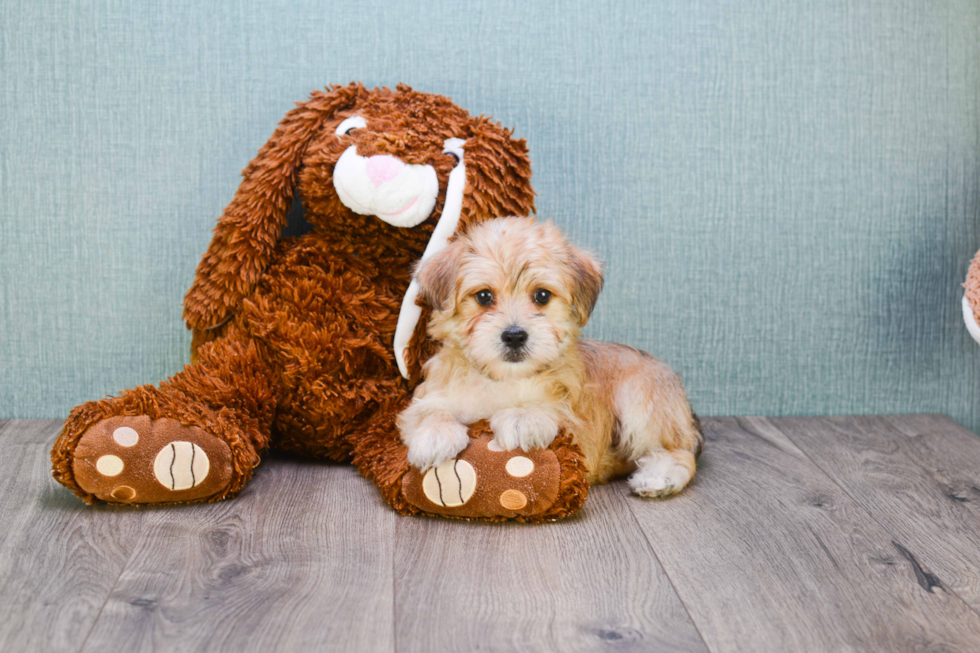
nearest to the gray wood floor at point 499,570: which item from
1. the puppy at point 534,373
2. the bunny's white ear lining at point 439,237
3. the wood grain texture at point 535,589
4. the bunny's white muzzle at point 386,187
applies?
the wood grain texture at point 535,589

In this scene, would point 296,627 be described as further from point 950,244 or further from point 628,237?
point 950,244

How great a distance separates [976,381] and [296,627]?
7.31ft

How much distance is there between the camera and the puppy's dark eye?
1.75 meters

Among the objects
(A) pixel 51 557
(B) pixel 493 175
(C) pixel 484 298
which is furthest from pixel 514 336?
(A) pixel 51 557

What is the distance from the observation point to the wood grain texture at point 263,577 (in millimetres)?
1311

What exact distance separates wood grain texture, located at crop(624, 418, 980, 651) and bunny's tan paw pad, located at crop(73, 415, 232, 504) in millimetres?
921

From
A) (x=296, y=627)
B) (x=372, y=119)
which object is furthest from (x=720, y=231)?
(x=296, y=627)

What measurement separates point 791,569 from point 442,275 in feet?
2.87

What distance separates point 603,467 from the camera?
2000 mm

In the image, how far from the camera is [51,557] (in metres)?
1.56

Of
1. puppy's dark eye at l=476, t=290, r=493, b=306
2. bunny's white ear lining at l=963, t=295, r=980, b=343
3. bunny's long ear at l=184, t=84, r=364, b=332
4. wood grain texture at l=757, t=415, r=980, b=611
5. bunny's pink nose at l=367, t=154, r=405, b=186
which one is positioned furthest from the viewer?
bunny's white ear lining at l=963, t=295, r=980, b=343

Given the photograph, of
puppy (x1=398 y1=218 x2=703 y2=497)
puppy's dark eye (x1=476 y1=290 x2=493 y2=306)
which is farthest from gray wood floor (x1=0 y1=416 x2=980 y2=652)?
puppy's dark eye (x1=476 y1=290 x2=493 y2=306)

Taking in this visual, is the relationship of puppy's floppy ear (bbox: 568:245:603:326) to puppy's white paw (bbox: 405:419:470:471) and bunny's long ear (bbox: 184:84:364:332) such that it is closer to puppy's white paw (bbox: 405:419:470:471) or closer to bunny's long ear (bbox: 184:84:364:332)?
puppy's white paw (bbox: 405:419:470:471)

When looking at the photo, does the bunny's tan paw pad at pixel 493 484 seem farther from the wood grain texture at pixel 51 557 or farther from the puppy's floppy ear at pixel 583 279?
the wood grain texture at pixel 51 557
